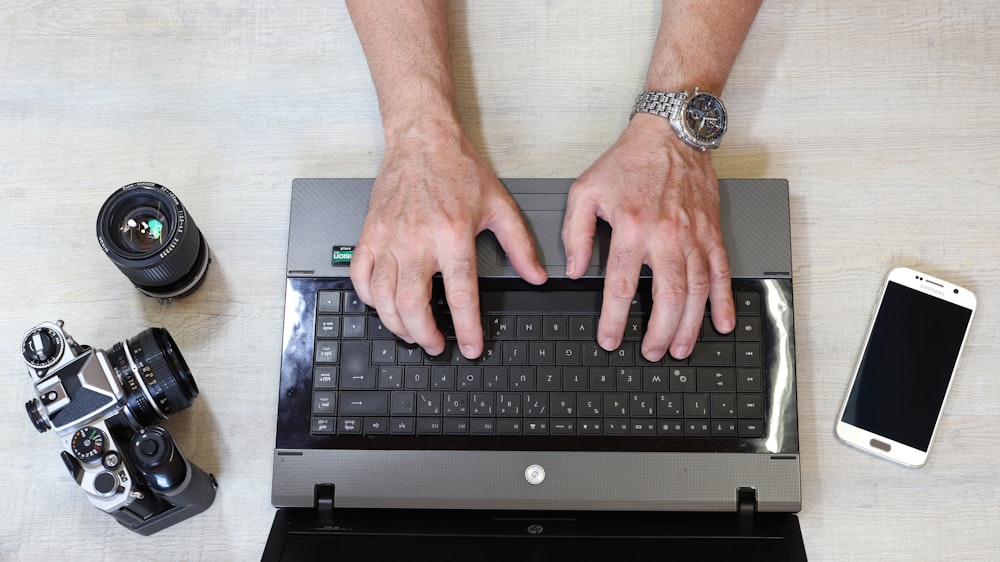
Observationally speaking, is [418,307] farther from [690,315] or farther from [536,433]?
[690,315]

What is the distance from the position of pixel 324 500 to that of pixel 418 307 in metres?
0.23

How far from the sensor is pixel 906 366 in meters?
0.90

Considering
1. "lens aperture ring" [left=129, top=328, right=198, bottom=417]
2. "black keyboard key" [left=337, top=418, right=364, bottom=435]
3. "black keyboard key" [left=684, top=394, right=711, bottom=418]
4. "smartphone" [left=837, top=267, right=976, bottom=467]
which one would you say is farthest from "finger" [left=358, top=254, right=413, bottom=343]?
"smartphone" [left=837, top=267, right=976, bottom=467]

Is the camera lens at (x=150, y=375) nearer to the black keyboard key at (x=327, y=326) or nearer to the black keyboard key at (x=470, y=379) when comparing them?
the black keyboard key at (x=327, y=326)

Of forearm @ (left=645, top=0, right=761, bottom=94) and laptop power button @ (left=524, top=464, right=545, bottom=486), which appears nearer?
laptop power button @ (left=524, top=464, right=545, bottom=486)

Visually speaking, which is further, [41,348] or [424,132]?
[424,132]

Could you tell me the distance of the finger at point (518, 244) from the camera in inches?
34.4

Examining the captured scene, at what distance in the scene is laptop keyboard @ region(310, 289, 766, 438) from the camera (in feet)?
2.82

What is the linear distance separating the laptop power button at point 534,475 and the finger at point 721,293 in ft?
0.81

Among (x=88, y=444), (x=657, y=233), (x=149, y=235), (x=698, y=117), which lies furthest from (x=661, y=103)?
(x=88, y=444)

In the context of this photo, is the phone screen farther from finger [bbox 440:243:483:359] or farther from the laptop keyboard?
finger [bbox 440:243:483:359]

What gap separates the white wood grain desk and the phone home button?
18mm

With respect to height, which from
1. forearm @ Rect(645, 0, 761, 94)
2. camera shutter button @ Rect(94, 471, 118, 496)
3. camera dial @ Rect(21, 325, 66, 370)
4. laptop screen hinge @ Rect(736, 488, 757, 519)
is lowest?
laptop screen hinge @ Rect(736, 488, 757, 519)

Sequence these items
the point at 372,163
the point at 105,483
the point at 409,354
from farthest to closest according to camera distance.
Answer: the point at 372,163, the point at 409,354, the point at 105,483
